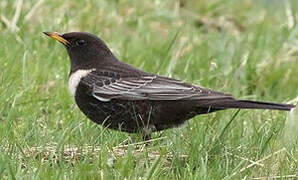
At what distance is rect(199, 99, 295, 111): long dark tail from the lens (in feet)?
18.5

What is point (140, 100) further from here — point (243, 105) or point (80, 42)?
point (80, 42)

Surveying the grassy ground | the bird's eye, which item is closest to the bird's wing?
the grassy ground

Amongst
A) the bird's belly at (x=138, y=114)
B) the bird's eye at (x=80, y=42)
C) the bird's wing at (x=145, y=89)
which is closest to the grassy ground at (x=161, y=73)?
the bird's belly at (x=138, y=114)

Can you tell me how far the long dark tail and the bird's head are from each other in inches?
44.9

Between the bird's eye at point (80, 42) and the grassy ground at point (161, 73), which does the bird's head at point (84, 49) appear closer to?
the bird's eye at point (80, 42)

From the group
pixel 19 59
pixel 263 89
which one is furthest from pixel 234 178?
pixel 263 89

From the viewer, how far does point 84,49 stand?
6773mm

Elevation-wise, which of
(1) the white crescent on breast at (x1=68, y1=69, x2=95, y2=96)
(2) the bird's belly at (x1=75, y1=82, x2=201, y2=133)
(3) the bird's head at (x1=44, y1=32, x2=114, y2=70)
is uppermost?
(3) the bird's head at (x1=44, y1=32, x2=114, y2=70)

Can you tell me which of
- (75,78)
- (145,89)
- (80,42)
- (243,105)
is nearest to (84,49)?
(80,42)

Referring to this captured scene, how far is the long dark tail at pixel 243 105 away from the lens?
18.5 ft

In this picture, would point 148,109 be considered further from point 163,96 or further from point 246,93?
point 246,93

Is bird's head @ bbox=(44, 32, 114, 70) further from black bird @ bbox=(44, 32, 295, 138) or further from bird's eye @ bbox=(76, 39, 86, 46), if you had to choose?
black bird @ bbox=(44, 32, 295, 138)

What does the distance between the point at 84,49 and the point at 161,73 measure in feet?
4.59

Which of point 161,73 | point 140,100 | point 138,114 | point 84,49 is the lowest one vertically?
point 138,114
